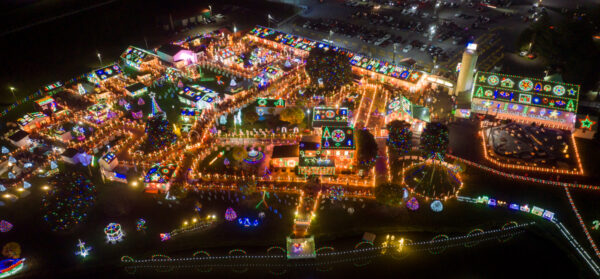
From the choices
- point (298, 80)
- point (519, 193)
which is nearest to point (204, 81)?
point (298, 80)

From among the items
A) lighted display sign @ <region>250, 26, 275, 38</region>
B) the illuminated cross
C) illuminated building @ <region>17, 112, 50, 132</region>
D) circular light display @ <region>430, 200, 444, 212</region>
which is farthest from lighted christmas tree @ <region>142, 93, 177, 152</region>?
the illuminated cross

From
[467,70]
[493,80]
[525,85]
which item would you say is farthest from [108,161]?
[525,85]

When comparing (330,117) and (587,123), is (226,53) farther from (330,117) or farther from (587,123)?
(587,123)

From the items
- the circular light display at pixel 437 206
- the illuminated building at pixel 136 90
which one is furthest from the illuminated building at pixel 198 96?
the circular light display at pixel 437 206

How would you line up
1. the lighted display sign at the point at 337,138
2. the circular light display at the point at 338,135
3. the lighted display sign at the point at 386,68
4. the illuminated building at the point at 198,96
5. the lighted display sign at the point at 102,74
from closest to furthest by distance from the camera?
the lighted display sign at the point at 337,138, the circular light display at the point at 338,135, the illuminated building at the point at 198,96, the lighted display sign at the point at 386,68, the lighted display sign at the point at 102,74

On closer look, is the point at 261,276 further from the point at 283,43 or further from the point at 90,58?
the point at 90,58

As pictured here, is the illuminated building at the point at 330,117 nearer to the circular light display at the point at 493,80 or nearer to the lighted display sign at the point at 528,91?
the lighted display sign at the point at 528,91

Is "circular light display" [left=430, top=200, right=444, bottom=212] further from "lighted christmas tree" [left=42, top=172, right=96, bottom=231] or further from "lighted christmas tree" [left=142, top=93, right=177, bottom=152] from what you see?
"lighted christmas tree" [left=42, top=172, right=96, bottom=231]
